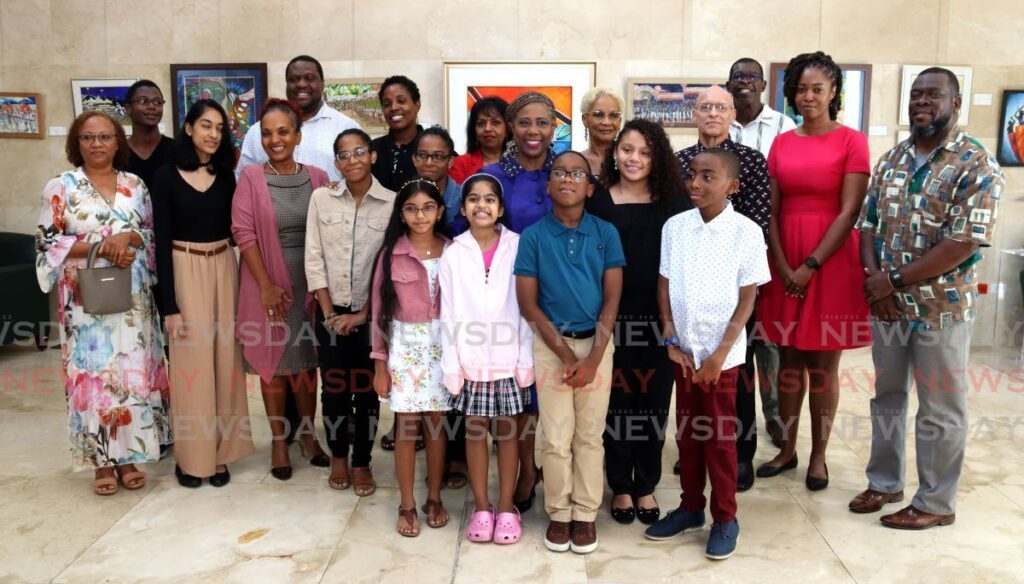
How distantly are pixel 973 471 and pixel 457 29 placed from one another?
4703 millimetres

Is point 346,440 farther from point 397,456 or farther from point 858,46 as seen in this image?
point 858,46

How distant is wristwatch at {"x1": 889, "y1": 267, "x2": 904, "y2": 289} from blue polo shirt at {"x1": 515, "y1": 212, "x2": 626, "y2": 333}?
107 cm

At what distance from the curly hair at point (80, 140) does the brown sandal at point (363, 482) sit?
68.4 inches

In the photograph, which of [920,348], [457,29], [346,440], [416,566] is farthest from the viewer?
[457,29]

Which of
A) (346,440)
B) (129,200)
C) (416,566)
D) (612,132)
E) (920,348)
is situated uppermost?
(612,132)

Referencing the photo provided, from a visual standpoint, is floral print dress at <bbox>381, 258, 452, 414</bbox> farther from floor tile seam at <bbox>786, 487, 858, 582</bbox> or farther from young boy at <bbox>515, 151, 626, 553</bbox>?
floor tile seam at <bbox>786, 487, 858, 582</bbox>

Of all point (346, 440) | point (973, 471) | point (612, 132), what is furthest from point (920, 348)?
point (346, 440)

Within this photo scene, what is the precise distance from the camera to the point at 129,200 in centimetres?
354

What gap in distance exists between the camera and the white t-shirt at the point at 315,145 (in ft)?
13.6

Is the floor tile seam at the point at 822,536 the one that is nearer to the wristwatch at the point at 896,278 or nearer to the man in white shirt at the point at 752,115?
the wristwatch at the point at 896,278

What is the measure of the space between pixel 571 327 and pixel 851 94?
183 inches

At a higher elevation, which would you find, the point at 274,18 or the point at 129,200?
the point at 274,18

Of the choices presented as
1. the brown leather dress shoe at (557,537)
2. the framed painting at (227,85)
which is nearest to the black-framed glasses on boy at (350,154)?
the brown leather dress shoe at (557,537)

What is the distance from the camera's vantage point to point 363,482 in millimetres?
3590
